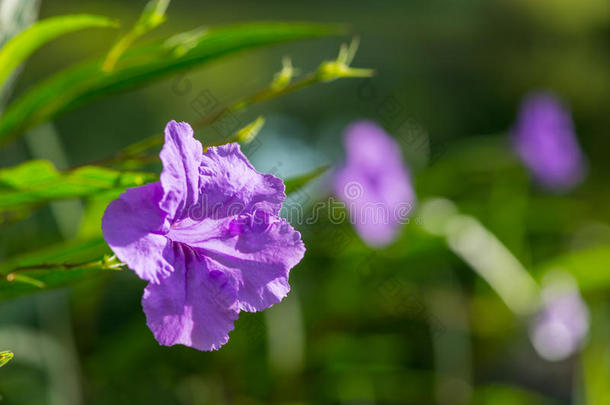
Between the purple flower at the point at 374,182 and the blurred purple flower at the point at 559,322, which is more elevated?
the purple flower at the point at 374,182

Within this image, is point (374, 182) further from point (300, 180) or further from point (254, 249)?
point (254, 249)

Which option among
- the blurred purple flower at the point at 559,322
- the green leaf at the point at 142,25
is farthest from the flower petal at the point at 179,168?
the blurred purple flower at the point at 559,322

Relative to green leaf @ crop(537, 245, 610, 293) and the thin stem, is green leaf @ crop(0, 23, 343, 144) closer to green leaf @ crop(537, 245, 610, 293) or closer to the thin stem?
the thin stem

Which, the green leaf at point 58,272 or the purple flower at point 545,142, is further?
the purple flower at point 545,142

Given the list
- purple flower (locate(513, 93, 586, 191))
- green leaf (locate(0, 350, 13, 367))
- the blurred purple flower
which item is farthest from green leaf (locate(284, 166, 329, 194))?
purple flower (locate(513, 93, 586, 191))

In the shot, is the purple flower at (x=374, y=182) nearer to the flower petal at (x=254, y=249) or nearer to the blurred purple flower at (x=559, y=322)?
the blurred purple flower at (x=559, y=322)

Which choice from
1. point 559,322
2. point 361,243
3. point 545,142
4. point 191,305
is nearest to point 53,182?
point 191,305

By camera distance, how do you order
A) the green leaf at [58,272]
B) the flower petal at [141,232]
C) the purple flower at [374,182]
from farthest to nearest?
the purple flower at [374,182] → the green leaf at [58,272] → the flower petal at [141,232]
